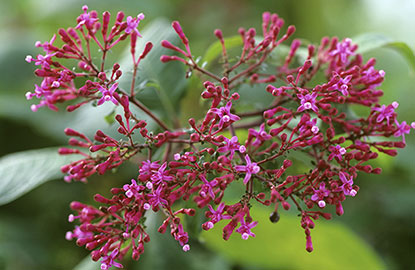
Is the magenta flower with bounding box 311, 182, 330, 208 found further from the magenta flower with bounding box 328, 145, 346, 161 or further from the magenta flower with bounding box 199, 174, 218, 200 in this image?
the magenta flower with bounding box 199, 174, 218, 200

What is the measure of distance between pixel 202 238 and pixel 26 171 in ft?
2.36

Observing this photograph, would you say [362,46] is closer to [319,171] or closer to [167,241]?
[319,171]

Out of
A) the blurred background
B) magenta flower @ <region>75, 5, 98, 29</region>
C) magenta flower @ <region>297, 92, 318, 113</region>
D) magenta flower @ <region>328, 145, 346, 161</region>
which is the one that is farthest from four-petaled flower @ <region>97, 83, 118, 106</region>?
the blurred background

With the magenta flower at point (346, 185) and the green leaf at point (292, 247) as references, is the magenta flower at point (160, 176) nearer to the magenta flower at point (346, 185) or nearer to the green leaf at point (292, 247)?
the magenta flower at point (346, 185)

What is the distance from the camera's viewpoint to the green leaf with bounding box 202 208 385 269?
1921mm

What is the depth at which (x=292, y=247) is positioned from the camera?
2.01 m

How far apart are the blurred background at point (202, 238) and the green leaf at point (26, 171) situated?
1.40ft

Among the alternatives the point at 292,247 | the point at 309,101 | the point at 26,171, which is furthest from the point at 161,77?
the point at 292,247

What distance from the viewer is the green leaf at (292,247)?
192 cm

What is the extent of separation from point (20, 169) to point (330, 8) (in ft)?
9.69

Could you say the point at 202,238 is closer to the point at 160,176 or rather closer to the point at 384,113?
the point at 160,176

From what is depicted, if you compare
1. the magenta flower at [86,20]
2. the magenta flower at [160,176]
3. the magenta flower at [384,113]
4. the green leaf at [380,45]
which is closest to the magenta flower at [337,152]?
the magenta flower at [384,113]

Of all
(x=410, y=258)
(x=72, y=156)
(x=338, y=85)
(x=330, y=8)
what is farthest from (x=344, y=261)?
(x=330, y=8)

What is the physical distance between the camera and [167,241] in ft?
6.63
